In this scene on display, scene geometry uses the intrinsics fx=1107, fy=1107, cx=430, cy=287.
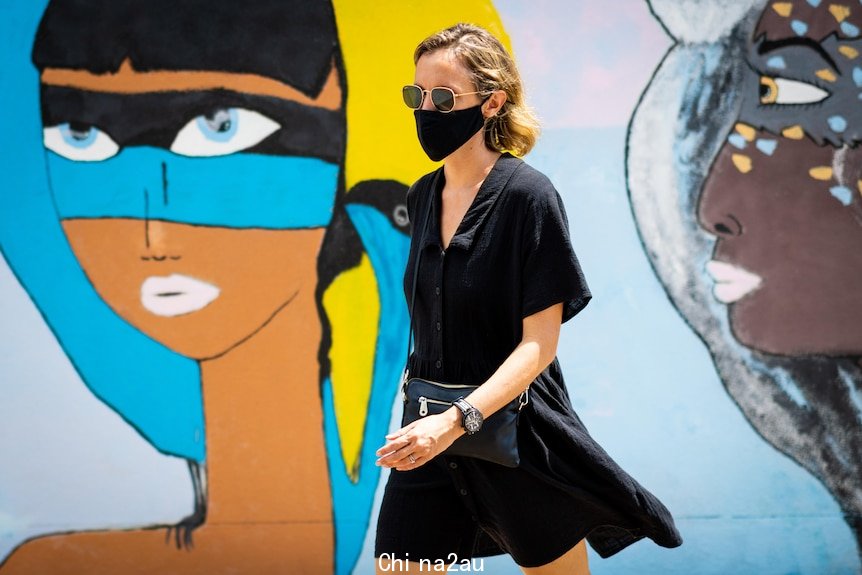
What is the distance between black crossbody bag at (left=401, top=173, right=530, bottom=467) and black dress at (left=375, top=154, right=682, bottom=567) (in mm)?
78

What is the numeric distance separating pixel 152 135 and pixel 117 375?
3.33 ft

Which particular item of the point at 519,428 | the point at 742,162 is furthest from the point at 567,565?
the point at 742,162

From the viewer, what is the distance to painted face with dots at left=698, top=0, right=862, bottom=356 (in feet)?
15.0

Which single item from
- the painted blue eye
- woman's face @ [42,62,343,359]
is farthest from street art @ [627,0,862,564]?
the painted blue eye

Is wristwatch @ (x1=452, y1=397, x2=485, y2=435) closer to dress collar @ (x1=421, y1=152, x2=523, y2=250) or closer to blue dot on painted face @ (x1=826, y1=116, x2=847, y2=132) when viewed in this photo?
dress collar @ (x1=421, y1=152, x2=523, y2=250)

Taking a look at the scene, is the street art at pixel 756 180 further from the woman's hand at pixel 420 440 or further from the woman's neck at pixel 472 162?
the woman's hand at pixel 420 440

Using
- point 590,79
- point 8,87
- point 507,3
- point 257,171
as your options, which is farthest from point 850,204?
point 8,87

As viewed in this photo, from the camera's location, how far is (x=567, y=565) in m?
2.71

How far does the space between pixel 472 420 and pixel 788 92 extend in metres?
2.78

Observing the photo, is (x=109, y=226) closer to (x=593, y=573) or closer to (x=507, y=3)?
(x=507, y=3)

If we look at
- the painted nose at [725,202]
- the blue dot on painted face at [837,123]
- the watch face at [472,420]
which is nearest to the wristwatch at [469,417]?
the watch face at [472,420]

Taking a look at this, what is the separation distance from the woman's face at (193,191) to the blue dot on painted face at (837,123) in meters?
2.03

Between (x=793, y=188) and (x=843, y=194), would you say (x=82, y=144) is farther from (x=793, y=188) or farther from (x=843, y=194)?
(x=843, y=194)

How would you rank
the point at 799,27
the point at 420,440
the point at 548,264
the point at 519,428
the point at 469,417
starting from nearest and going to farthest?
the point at 420,440 → the point at 469,417 → the point at 548,264 → the point at 519,428 → the point at 799,27
